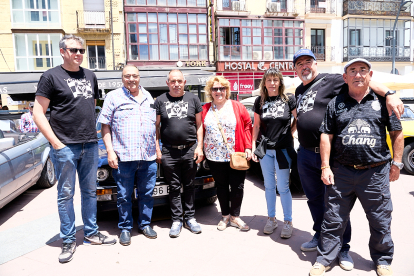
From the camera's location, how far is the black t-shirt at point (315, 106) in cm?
295

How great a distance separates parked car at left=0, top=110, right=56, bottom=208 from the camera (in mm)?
4263

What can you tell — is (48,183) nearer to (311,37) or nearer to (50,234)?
(50,234)

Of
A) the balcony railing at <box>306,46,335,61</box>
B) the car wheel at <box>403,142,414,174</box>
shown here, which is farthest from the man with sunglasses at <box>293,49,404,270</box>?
the balcony railing at <box>306,46,335,61</box>

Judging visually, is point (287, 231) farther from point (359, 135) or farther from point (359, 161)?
point (359, 135)

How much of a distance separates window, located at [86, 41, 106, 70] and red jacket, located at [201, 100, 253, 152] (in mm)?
18909

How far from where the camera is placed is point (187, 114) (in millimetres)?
3701

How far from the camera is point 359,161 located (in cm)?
258

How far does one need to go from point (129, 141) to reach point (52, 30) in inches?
780

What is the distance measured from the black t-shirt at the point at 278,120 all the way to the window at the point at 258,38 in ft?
61.0

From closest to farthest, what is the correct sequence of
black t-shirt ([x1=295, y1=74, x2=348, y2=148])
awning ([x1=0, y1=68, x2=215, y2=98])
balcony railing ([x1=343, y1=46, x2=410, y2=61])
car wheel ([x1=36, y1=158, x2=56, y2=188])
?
black t-shirt ([x1=295, y1=74, x2=348, y2=148]) → car wheel ([x1=36, y1=158, x2=56, y2=188]) → awning ([x1=0, y1=68, x2=215, y2=98]) → balcony railing ([x1=343, y1=46, x2=410, y2=61])

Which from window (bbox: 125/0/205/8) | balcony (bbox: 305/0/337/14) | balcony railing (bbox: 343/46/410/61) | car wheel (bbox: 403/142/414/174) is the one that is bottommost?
car wheel (bbox: 403/142/414/174)

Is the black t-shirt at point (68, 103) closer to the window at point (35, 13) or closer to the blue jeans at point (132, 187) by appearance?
the blue jeans at point (132, 187)

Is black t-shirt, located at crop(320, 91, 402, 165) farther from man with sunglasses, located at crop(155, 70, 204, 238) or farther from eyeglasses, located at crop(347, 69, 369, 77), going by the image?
man with sunglasses, located at crop(155, 70, 204, 238)

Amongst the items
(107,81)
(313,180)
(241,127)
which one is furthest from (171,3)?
(313,180)
